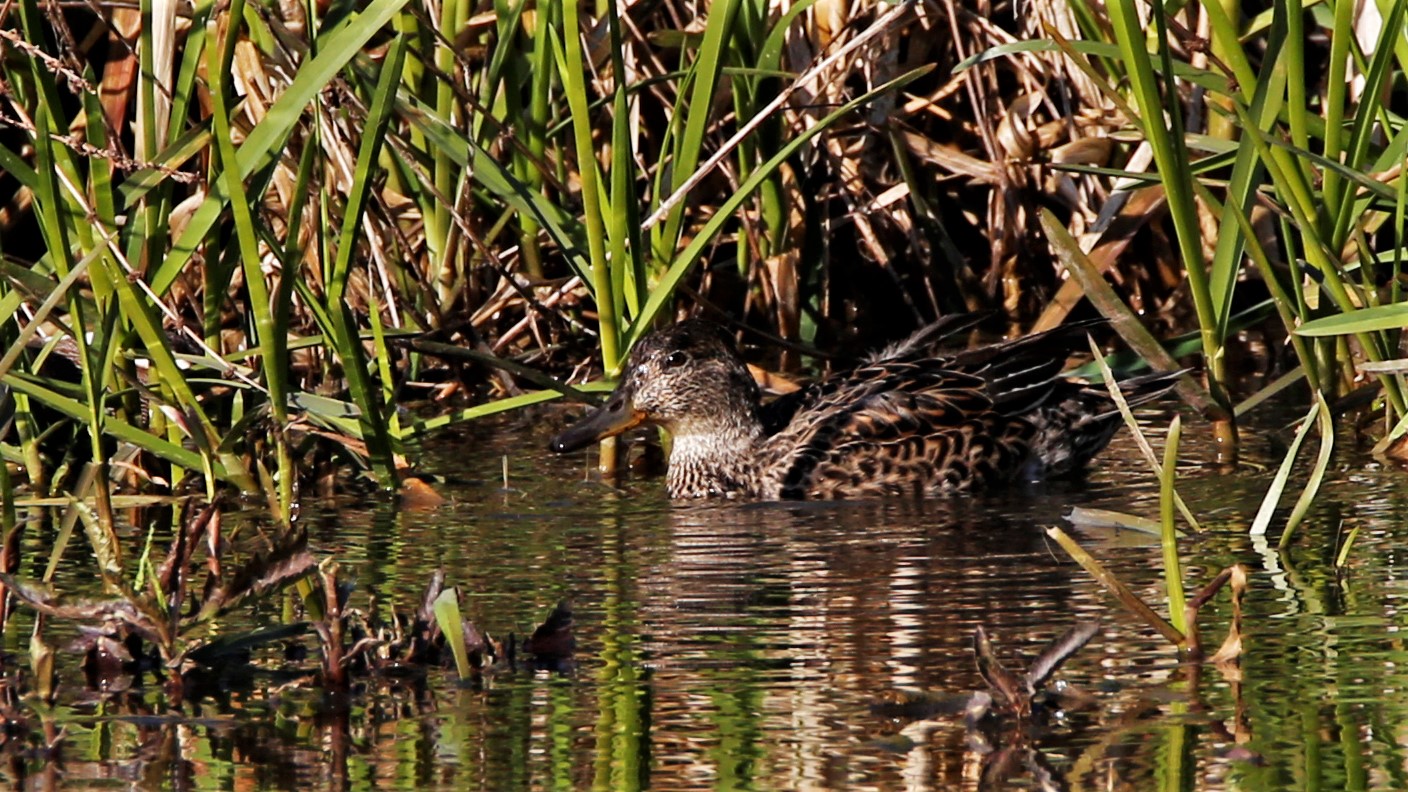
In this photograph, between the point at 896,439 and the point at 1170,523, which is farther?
the point at 896,439

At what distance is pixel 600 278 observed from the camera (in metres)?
6.00

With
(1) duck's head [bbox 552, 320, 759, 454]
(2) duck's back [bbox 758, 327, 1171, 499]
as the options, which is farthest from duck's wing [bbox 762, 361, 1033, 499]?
(1) duck's head [bbox 552, 320, 759, 454]

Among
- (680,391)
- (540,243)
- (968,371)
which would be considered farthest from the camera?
(540,243)

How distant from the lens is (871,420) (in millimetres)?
6875

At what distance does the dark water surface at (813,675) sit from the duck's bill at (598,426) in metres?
0.74

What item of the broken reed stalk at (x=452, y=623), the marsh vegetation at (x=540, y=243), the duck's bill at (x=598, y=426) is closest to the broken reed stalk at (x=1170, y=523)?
the marsh vegetation at (x=540, y=243)

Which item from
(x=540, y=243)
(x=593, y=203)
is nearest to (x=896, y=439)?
(x=593, y=203)

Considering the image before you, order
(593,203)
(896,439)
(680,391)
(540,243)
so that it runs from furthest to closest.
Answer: (540,243) < (680,391) < (896,439) < (593,203)

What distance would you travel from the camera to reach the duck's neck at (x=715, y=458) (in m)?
6.61

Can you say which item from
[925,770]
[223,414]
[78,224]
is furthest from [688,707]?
[223,414]

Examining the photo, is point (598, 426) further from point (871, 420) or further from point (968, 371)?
point (968, 371)

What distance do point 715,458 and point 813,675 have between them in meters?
2.92

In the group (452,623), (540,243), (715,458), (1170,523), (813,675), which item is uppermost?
(540,243)

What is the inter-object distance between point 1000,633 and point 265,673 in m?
1.30
